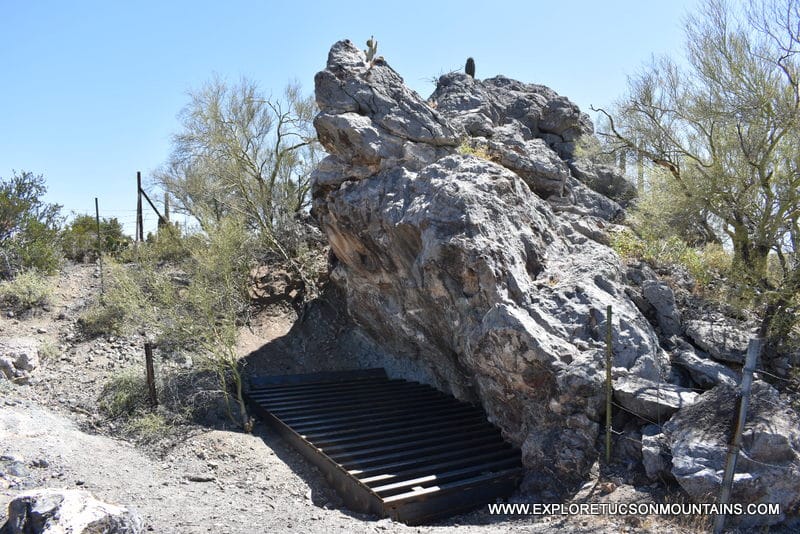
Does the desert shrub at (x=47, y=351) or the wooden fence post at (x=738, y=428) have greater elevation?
the desert shrub at (x=47, y=351)

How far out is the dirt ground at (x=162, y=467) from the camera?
6074 mm

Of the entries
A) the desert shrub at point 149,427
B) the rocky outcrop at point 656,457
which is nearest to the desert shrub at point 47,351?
the desert shrub at point 149,427

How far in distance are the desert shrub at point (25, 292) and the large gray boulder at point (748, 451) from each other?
493 inches

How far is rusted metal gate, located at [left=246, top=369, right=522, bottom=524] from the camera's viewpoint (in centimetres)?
677

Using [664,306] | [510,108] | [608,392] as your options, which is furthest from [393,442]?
[510,108]

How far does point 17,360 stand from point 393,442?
6973 millimetres

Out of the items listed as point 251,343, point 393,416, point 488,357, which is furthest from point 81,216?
point 488,357

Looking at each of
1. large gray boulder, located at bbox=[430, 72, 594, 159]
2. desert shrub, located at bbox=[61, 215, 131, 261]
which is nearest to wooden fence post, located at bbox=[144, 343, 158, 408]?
desert shrub, located at bbox=[61, 215, 131, 261]

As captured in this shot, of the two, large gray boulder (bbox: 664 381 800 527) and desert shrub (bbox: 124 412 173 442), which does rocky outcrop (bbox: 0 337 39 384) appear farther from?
large gray boulder (bbox: 664 381 800 527)

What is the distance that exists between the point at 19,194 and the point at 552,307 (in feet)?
45.5

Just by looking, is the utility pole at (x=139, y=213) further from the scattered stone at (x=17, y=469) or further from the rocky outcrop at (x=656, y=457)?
the rocky outcrop at (x=656, y=457)

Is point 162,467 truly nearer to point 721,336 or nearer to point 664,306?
point 664,306

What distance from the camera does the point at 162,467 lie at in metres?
8.28

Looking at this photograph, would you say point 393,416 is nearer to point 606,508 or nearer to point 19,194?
point 606,508
